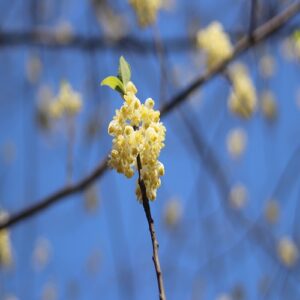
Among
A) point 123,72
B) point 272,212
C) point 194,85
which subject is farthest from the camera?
Answer: point 272,212

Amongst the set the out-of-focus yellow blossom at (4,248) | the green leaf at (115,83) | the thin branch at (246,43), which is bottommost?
the green leaf at (115,83)

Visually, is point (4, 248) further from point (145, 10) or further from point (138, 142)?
point (138, 142)

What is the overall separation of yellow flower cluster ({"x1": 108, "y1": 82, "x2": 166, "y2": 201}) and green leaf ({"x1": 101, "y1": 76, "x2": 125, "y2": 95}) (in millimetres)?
66

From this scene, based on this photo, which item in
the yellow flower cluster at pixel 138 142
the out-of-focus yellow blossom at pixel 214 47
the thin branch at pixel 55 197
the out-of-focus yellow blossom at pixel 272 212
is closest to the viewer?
the yellow flower cluster at pixel 138 142

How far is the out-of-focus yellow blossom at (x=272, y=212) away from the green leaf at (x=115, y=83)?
8.74 ft

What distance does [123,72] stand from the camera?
100 centimetres

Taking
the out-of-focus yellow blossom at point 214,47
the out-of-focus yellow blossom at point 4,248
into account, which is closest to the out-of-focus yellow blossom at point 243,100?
the out-of-focus yellow blossom at point 214,47

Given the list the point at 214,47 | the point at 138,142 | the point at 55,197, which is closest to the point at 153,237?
the point at 138,142

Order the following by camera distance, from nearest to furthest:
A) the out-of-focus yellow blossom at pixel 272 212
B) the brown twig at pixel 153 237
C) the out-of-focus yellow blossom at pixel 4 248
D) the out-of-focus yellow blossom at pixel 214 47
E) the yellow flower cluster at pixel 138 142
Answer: the brown twig at pixel 153 237
the yellow flower cluster at pixel 138 142
the out-of-focus yellow blossom at pixel 4 248
the out-of-focus yellow blossom at pixel 214 47
the out-of-focus yellow blossom at pixel 272 212

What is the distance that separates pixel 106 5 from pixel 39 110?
0.68 m

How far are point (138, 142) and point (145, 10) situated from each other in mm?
970

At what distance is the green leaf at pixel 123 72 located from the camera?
99cm

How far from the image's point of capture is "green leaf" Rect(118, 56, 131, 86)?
0.99 meters

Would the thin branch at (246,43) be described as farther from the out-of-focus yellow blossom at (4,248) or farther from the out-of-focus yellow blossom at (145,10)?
the out-of-focus yellow blossom at (4,248)
